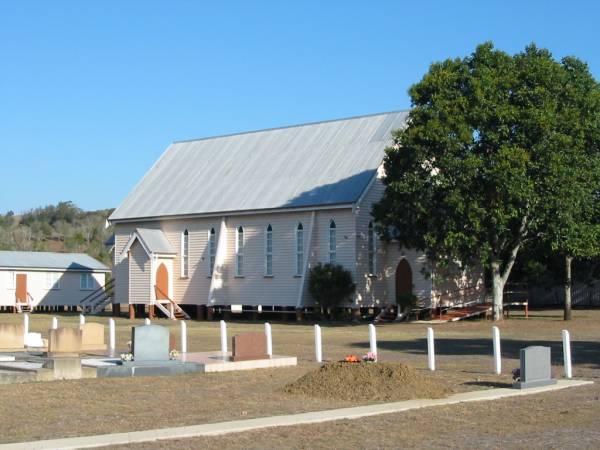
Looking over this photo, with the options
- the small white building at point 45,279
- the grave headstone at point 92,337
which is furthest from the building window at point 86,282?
the grave headstone at point 92,337

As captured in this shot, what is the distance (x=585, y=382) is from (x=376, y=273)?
100 feet

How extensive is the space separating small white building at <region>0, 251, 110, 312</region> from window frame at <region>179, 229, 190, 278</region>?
15.4 m

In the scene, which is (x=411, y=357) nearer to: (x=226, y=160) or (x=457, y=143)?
(x=457, y=143)

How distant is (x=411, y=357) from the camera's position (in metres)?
27.3

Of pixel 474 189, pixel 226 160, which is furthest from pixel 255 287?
pixel 474 189

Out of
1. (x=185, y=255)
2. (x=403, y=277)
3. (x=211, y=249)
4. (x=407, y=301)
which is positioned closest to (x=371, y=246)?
(x=403, y=277)

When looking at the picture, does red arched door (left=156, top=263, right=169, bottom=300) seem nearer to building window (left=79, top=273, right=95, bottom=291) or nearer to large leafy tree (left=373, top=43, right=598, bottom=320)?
building window (left=79, top=273, right=95, bottom=291)

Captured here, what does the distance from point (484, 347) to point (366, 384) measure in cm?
1316

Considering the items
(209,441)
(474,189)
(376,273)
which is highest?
(474,189)

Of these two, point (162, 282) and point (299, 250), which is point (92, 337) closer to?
point (299, 250)

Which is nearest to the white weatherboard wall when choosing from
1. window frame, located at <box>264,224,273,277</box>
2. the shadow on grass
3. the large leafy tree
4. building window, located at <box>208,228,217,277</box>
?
building window, located at <box>208,228,217,277</box>

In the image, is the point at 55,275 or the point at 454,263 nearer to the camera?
the point at 454,263

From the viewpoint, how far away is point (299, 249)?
52.2 meters

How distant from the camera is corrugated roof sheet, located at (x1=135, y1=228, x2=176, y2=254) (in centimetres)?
5684
